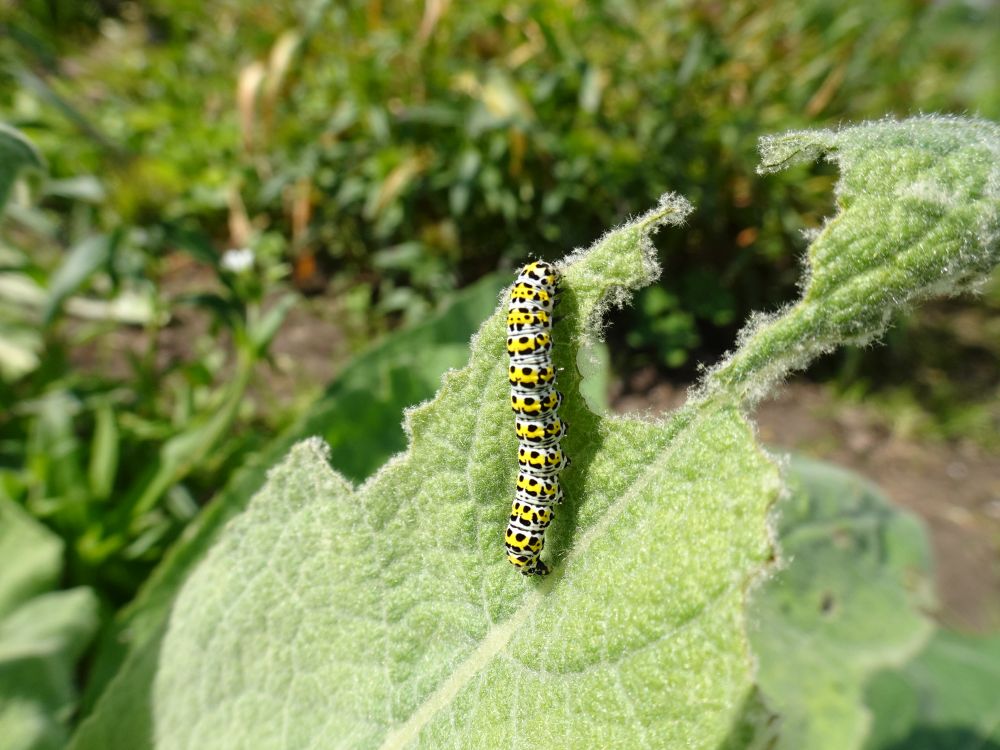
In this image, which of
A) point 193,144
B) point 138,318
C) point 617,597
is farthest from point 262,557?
point 193,144

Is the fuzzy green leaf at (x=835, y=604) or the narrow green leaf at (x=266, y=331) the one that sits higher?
the narrow green leaf at (x=266, y=331)

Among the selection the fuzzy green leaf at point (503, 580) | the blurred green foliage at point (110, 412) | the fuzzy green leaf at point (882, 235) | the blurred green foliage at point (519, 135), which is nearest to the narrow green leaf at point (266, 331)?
the blurred green foliage at point (110, 412)

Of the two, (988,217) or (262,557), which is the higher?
(988,217)

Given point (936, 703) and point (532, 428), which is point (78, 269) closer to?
point (532, 428)

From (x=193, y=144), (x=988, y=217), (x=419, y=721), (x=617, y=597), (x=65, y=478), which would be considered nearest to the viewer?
(x=988, y=217)

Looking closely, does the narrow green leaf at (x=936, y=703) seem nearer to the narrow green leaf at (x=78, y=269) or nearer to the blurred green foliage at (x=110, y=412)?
the blurred green foliage at (x=110, y=412)

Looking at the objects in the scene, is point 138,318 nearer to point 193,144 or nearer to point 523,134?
point 193,144

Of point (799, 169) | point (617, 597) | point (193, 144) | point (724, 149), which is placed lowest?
point (799, 169)
